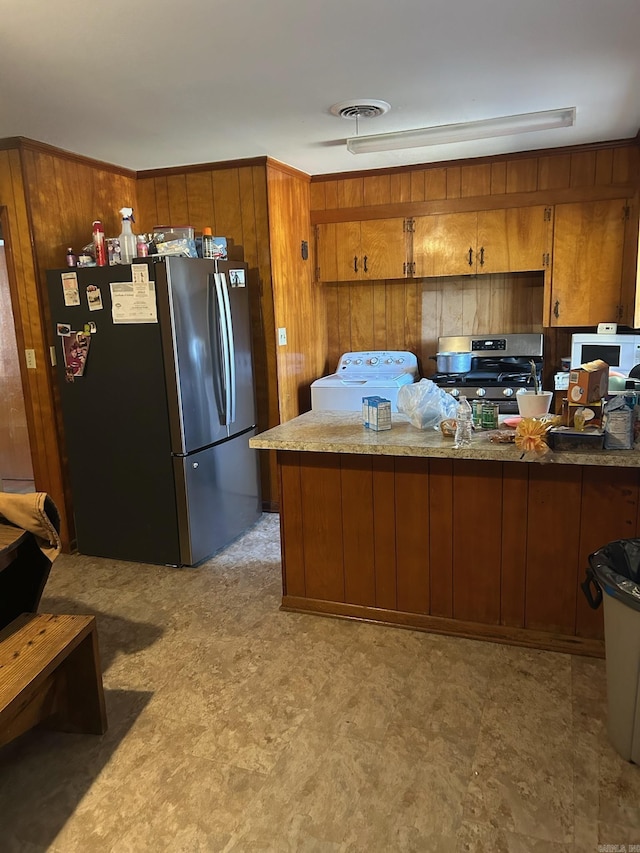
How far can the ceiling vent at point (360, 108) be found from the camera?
9.44 feet

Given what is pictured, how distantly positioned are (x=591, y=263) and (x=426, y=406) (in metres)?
2.13

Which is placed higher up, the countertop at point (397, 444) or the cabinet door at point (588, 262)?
the cabinet door at point (588, 262)

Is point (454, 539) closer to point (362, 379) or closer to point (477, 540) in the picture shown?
point (477, 540)

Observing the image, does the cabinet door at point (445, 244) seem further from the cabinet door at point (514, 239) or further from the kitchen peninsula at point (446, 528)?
the kitchen peninsula at point (446, 528)

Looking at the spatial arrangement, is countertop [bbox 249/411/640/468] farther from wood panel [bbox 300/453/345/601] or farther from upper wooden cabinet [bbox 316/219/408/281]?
upper wooden cabinet [bbox 316/219/408/281]

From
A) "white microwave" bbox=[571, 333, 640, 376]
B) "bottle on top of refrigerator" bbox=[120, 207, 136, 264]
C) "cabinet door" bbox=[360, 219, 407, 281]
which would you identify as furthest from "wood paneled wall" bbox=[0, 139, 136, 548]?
"white microwave" bbox=[571, 333, 640, 376]

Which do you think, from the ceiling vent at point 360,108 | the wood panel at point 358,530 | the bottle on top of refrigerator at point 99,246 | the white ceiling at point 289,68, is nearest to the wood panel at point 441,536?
the wood panel at point 358,530

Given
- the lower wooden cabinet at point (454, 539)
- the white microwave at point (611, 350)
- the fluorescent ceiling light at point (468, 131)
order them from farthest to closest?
the white microwave at point (611, 350) → the fluorescent ceiling light at point (468, 131) → the lower wooden cabinet at point (454, 539)

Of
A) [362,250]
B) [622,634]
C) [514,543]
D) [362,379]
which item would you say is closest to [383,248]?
[362,250]

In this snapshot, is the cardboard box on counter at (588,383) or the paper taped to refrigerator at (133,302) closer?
the cardboard box on counter at (588,383)

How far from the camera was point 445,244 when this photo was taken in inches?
169

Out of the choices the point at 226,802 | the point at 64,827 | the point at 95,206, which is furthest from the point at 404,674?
the point at 95,206

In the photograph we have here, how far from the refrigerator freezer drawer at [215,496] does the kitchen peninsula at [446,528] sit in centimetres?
74

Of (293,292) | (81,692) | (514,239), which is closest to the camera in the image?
(81,692)
